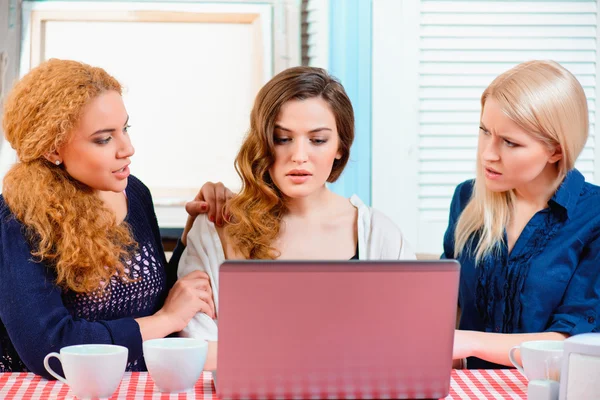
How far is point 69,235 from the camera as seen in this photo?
5.26ft

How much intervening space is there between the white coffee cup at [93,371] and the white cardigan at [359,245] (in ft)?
1.88

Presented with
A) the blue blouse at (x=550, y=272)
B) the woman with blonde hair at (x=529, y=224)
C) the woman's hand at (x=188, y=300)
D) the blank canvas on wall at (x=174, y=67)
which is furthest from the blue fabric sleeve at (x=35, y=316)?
the blank canvas on wall at (x=174, y=67)

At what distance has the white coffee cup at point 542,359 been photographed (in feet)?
4.33

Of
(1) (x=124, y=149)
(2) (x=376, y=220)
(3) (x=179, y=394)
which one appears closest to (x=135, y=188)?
(1) (x=124, y=149)

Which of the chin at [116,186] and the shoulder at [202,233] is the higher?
the chin at [116,186]

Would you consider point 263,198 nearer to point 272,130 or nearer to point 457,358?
point 272,130

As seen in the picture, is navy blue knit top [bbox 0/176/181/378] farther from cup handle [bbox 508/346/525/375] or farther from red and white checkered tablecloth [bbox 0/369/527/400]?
cup handle [bbox 508/346/525/375]

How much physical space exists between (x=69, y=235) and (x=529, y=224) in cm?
107

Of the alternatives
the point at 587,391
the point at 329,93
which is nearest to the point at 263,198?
the point at 329,93

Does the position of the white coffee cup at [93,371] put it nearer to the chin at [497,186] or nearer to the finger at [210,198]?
the finger at [210,198]

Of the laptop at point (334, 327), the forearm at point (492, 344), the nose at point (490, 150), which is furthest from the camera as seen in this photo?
the nose at point (490, 150)

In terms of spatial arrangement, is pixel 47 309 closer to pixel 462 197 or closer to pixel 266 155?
pixel 266 155

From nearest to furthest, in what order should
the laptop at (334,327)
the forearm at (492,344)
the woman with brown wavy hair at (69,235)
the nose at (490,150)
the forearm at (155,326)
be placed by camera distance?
1. the laptop at (334,327)
2. the woman with brown wavy hair at (69,235)
3. the forearm at (155,326)
4. the forearm at (492,344)
5. the nose at (490,150)

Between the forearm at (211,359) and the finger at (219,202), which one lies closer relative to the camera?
the forearm at (211,359)
